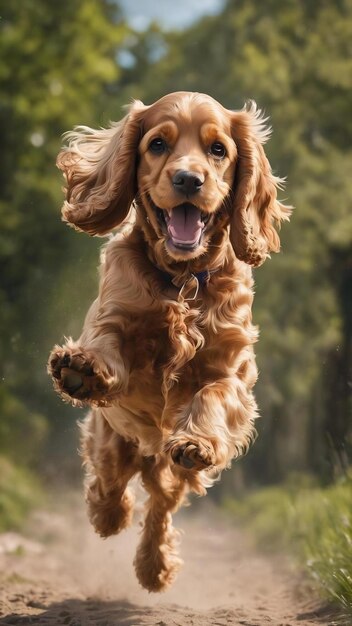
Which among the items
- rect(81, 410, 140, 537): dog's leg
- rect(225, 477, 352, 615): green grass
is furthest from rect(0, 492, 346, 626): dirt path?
rect(81, 410, 140, 537): dog's leg

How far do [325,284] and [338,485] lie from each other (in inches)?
290

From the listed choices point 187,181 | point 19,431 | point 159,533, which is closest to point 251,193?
point 187,181

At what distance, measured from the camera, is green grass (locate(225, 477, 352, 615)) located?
6.03 metres

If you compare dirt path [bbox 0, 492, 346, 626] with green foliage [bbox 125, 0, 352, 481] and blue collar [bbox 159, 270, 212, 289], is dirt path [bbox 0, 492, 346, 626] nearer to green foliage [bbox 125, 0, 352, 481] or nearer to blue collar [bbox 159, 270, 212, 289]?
blue collar [bbox 159, 270, 212, 289]

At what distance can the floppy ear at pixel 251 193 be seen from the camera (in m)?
5.29

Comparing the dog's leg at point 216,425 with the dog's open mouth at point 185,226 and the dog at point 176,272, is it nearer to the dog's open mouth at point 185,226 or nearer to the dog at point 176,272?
the dog at point 176,272

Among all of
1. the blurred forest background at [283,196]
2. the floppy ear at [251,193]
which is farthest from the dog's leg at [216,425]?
the blurred forest background at [283,196]

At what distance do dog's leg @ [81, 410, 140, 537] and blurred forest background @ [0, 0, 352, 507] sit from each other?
589 cm

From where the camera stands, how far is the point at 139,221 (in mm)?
5324

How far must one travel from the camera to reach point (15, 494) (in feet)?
38.4

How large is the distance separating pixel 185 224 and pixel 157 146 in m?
0.46

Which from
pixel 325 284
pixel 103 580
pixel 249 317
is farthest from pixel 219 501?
pixel 249 317

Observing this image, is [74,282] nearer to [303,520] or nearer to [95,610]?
[303,520]

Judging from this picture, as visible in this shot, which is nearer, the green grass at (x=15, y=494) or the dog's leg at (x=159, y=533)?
the dog's leg at (x=159, y=533)
